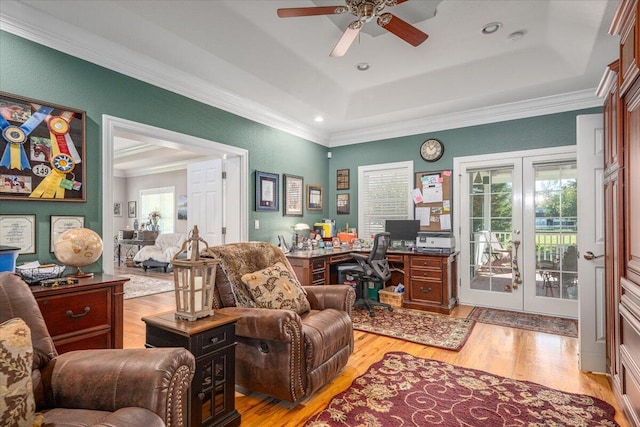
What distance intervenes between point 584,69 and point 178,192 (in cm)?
819

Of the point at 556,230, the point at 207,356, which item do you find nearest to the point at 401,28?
the point at 207,356

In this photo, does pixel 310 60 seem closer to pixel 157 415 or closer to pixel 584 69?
pixel 584 69

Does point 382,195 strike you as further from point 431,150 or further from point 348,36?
point 348,36

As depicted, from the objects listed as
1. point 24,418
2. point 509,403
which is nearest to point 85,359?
point 24,418

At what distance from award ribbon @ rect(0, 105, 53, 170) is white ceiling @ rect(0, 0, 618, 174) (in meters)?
0.62

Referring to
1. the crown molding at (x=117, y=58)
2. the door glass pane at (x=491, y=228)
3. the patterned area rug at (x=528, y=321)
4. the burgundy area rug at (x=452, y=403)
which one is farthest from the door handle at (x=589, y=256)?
the crown molding at (x=117, y=58)

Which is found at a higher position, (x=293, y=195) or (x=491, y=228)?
(x=293, y=195)

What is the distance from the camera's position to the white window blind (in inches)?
202

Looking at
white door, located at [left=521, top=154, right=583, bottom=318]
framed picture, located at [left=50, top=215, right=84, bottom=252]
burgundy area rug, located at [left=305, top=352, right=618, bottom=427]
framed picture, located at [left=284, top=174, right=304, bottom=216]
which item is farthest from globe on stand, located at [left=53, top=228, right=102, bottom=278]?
white door, located at [left=521, top=154, right=583, bottom=318]

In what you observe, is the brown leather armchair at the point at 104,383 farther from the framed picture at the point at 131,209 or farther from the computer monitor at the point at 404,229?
the framed picture at the point at 131,209

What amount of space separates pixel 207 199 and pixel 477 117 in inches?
153

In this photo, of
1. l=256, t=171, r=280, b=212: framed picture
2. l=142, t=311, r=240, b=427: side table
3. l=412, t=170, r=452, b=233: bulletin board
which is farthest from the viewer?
l=412, t=170, r=452, b=233: bulletin board

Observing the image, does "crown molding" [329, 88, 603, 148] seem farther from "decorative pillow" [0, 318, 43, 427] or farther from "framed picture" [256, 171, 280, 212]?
"decorative pillow" [0, 318, 43, 427]

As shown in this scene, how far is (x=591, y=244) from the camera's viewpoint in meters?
2.64
